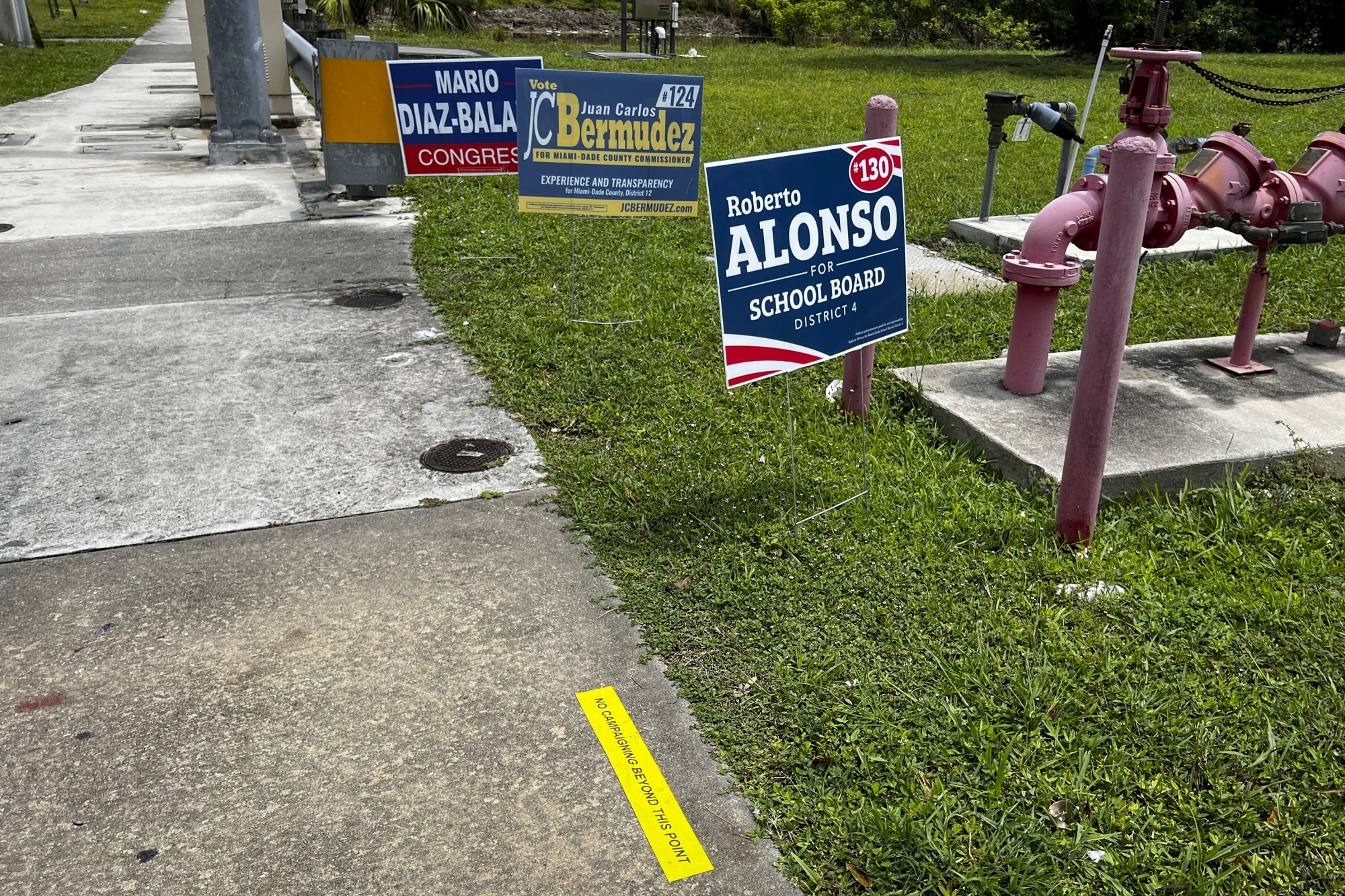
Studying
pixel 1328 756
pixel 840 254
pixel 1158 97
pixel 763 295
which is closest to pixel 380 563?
pixel 763 295

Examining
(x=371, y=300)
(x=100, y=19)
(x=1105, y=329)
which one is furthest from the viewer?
(x=100, y=19)

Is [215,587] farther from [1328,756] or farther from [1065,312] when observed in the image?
[1065,312]

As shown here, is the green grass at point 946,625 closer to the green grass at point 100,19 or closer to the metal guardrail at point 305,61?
the metal guardrail at point 305,61

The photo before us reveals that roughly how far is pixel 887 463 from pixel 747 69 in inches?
734

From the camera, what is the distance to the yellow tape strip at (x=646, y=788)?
2.65 metres

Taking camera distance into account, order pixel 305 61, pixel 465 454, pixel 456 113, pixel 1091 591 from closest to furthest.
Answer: pixel 1091 591
pixel 465 454
pixel 456 113
pixel 305 61

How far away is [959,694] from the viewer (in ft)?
10.3

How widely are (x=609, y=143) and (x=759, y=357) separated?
2785 millimetres

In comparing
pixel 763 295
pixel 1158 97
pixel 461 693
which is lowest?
pixel 461 693

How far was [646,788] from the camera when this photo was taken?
2.88 m

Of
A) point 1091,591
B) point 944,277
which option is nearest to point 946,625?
point 1091,591

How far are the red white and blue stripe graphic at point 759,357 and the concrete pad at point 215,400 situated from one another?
1.24 m

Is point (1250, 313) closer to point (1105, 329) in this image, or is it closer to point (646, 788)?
point (1105, 329)

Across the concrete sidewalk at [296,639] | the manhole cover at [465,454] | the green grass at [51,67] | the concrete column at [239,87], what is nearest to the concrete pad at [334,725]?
the concrete sidewalk at [296,639]
